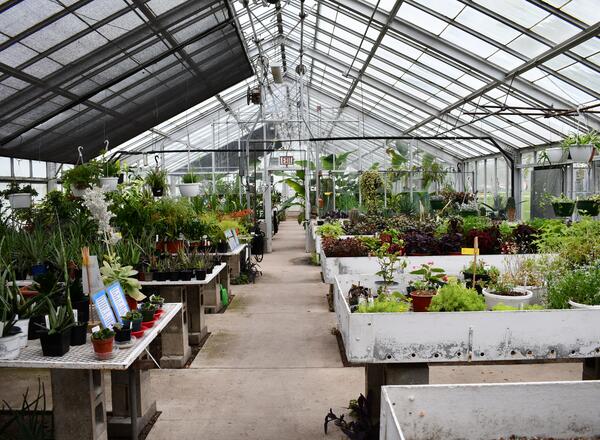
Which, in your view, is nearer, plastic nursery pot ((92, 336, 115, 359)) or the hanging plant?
plastic nursery pot ((92, 336, 115, 359))

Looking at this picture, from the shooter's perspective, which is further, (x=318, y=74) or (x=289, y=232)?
(x=289, y=232)

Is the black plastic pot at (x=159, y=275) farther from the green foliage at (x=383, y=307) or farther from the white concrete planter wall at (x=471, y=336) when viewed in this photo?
the white concrete planter wall at (x=471, y=336)

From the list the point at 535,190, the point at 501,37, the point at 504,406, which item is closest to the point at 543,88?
the point at 501,37

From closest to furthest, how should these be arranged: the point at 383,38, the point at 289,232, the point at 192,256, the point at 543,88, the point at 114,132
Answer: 1. the point at 192,256
2. the point at 543,88
3. the point at 383,38
4. the point at 114,132
5. the point at 289,232

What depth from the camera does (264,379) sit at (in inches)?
175

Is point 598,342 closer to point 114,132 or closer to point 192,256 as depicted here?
point 192,256

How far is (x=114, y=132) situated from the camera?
437 inches

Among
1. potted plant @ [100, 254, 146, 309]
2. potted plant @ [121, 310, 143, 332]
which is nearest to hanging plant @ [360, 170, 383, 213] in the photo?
potted plant @ [100, 254, 146, 309]

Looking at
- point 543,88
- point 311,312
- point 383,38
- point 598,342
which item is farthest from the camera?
point 383,38

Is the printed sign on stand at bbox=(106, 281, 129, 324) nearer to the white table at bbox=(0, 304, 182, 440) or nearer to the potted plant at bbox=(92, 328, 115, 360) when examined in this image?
the white table at bbox=(0, 304, 182, 440)

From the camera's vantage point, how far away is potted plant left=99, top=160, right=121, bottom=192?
203 inches

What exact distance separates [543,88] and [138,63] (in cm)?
657

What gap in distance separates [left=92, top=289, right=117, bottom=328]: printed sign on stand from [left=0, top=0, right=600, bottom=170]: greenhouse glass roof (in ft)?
13.5

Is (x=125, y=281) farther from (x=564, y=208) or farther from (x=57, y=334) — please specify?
(x=564, y=208)
